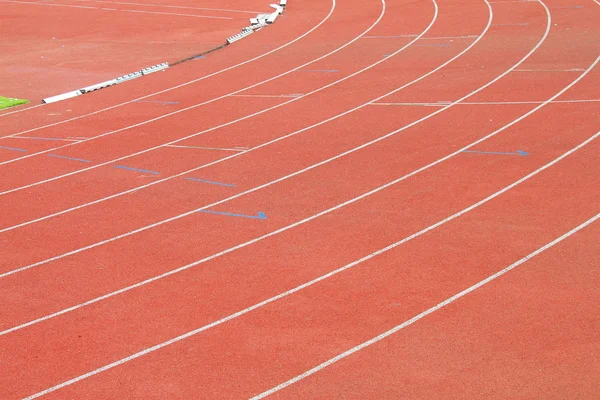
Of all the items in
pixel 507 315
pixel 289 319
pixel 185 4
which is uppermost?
pixel 507 315

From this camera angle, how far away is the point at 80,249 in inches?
342

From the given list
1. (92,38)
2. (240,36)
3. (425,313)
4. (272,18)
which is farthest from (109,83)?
(425,313)

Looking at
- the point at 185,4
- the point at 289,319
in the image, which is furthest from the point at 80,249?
the point at 185,4

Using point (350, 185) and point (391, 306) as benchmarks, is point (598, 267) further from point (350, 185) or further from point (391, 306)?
point (350, 185)

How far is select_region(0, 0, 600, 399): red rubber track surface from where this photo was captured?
616cm

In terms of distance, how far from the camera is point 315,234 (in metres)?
8.52

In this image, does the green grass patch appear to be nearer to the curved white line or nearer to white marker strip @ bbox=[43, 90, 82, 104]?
white marker strip @ bbox=[43, 90, 82, 104]

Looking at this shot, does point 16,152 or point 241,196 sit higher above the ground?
point 241,196

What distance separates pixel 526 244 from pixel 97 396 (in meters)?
4.29

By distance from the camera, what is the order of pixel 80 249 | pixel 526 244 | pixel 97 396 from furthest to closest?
pixel 80 249 < pixel 526 244 < pixel 97 396

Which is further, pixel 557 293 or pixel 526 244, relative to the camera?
pixel 526 244

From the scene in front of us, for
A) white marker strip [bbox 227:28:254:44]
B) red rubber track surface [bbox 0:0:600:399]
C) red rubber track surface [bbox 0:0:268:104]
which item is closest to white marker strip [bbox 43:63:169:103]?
red rubber track surface [bbox 0:0:600:399]

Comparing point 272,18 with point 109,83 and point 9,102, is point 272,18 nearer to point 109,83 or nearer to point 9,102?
point 109,83

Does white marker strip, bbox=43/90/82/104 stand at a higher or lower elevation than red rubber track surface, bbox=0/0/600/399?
lower
